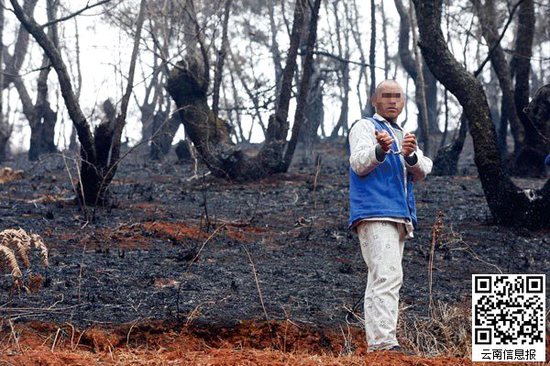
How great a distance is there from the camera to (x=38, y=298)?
7488 mm

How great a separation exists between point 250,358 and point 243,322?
214 cm

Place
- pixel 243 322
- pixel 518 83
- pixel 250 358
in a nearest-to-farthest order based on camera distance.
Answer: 1. pixel 250 358
2. pixel 243 322
3. pixel 518 83

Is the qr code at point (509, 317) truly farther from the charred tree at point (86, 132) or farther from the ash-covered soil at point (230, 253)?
the charred tree at point (86, 132)

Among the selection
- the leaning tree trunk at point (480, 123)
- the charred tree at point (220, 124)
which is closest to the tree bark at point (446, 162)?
the charred tree at point (220, 124)

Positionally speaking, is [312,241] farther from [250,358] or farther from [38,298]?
[250,358]

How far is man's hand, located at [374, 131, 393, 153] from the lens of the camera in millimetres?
5297

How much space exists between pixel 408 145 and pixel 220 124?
10060 mm

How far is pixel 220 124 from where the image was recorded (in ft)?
50.4

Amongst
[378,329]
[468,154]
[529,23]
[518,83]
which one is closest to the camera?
[378,329]

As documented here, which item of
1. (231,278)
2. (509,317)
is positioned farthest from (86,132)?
(509,317)

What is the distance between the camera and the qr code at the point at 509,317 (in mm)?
4750

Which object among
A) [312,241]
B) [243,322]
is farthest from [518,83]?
[243,322]

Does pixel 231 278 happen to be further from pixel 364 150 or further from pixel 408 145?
pixel 408 145

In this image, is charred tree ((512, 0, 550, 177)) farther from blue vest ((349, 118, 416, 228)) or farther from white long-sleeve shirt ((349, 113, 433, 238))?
blue vest ((349, 118, 416, 228))
